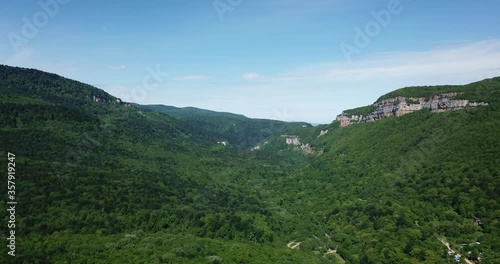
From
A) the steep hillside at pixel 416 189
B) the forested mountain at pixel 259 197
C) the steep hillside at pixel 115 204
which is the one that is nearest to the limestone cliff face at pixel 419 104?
the forested mountain at pixel 259 197

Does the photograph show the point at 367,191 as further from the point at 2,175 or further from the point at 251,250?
the point at 2,175

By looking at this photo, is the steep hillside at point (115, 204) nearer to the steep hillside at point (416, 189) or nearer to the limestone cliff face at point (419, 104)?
the steep hillside at point (416, 189)

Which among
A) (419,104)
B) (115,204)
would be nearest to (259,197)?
(115,204)

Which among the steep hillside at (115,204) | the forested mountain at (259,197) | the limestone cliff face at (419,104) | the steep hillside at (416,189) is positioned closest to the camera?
the steep hillside at (115,204)

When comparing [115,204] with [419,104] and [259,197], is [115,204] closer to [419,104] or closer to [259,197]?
[259,197]

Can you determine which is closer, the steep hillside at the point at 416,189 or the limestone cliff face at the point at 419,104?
the steep hillside at the point at 416,189

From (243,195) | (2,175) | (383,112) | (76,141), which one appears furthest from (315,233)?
(383,112)

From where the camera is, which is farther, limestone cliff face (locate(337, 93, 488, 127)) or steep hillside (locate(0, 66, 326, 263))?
limestone cliff face (locate(337, 93, 488, 127))

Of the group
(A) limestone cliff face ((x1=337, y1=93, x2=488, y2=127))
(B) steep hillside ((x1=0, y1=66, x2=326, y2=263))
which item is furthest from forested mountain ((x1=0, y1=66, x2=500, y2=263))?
(A) limestone cliff face ((x1=337, y1=93, x2=488, y2=127))

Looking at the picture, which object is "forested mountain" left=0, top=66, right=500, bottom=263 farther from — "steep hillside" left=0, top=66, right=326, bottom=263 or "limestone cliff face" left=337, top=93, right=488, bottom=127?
"limestone cliff face" left=337, top=93, right=488, bottom=127
